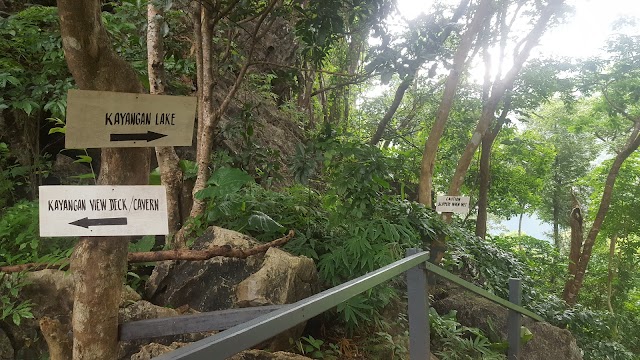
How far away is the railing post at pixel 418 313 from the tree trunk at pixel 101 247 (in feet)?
4.61

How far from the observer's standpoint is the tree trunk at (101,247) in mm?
1852

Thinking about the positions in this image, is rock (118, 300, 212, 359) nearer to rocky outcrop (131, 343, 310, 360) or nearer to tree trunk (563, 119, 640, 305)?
rocky outcrop (131, 343, 310, 360)

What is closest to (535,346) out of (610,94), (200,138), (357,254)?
(357,254)

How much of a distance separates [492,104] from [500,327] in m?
3.68

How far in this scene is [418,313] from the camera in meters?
2.26

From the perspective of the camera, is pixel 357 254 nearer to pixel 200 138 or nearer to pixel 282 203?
pixel 282 203

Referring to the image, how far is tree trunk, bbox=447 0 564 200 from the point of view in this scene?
23.0 ft

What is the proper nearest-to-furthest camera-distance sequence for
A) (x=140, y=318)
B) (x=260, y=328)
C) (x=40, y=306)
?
(x=260, y=328), (x=140, y=318), (x=40, y=306)

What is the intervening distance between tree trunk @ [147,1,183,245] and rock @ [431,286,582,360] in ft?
10.4

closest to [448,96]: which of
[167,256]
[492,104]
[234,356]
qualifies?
→ [492,104]

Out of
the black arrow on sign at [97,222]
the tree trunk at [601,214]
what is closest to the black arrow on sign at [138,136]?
the black arrow on sign at [97,222]

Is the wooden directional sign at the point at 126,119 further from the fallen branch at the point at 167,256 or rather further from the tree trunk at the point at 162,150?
the tree trunk at the point at 162,150

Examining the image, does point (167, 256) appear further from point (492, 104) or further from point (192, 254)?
point (492, 104)

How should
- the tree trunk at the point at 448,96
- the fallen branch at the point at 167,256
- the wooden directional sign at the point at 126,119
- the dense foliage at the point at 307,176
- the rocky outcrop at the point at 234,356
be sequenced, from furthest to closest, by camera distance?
the tree trunk at the point at 448,96
the dense foliage at the point at 307,176
the fallen branch at the point at 167,256
the rocky outcrop at the point at 234,356
the wooden directional sign at the point at 126,119
